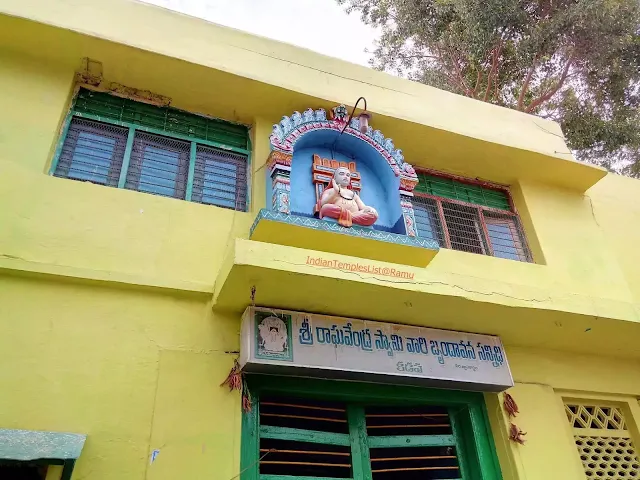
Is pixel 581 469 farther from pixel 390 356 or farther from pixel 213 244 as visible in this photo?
pixel 213 244

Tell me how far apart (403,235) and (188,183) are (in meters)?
2.08

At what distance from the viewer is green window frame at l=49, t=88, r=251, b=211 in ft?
15.8

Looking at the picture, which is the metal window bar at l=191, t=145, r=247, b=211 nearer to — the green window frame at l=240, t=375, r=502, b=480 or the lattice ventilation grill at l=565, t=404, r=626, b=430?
the green window frame at l=240, t=375, r=502, b=480

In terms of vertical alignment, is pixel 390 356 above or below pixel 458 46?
below

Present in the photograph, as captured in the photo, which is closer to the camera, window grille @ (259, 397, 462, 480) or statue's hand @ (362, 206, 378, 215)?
window grille @ (259, 397, 462, 480)

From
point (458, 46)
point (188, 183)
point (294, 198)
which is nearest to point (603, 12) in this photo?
point (458, 46)

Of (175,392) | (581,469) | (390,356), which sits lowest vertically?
(581,469)

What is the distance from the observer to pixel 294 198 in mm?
5262

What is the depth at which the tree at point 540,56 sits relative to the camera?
11062 millimetres

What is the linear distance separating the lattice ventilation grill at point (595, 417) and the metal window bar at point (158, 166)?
14.4 ft

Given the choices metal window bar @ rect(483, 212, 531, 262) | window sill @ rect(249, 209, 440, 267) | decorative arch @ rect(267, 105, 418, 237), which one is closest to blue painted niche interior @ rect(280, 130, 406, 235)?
decorative arch @ rect(267, 105, 418, 237)

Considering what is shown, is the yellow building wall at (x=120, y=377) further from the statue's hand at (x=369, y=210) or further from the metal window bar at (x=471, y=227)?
the metal window bar at (x=471, y=227)

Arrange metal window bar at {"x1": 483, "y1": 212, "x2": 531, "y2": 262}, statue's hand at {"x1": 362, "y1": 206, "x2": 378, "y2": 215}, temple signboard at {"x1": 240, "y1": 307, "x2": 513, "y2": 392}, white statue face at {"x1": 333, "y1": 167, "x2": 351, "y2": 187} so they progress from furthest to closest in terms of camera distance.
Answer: metal window bar at {"x1": 483, "y1": 212, "x2": 531, "y2": 262}
white statue face at {"x1": 333, "y1": 167, "x2": 351, "y2": 187}
statue's hand at {"x1": 362, "y1": 206, "x2": 378, "y2": 215}
temple signboard at {"x1": 240, "y1": 307, "x2": 513, "y2": 392}

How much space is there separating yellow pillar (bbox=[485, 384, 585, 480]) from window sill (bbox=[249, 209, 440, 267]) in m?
1.50
